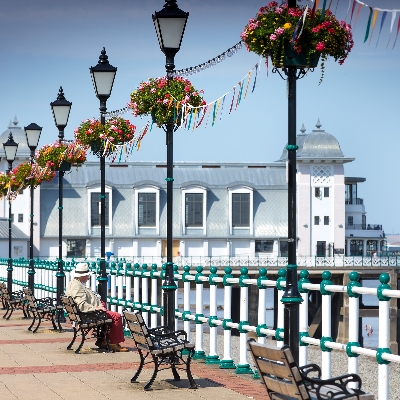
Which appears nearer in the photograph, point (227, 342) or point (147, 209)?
point (227, 342)

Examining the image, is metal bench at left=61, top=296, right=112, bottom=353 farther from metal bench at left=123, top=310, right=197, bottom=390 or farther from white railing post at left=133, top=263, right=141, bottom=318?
metal bench at left=123, top=310, right=197, bottom=390

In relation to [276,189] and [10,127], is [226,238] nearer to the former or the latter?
[276,189]

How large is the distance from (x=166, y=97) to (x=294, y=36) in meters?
4.87

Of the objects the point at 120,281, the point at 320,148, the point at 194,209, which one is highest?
the point at 320,148

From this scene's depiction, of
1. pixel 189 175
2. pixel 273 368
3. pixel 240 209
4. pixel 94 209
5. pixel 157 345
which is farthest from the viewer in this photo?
pixel 189 175

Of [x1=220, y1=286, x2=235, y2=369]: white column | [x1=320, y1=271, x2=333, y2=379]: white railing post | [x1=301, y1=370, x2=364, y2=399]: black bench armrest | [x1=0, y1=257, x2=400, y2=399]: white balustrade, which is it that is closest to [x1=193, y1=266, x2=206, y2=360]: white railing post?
Answer: [x1=0, y1=257, x2=400, y2=399]: white balustrade

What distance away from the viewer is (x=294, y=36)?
28.5 ft

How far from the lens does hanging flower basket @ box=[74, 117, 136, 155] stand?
61.1 feet

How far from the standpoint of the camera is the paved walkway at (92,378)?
10070mm

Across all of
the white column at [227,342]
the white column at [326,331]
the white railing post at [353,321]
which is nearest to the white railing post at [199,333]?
the white column at [227,342]

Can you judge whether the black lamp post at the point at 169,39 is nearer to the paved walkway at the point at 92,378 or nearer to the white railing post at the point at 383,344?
the paved walkway at the point at 92,378

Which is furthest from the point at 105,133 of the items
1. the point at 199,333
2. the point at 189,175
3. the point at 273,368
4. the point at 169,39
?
the point at 189,175

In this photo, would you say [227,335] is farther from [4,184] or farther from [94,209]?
[94,209]

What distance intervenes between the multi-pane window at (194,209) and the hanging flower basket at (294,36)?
7849 cm
